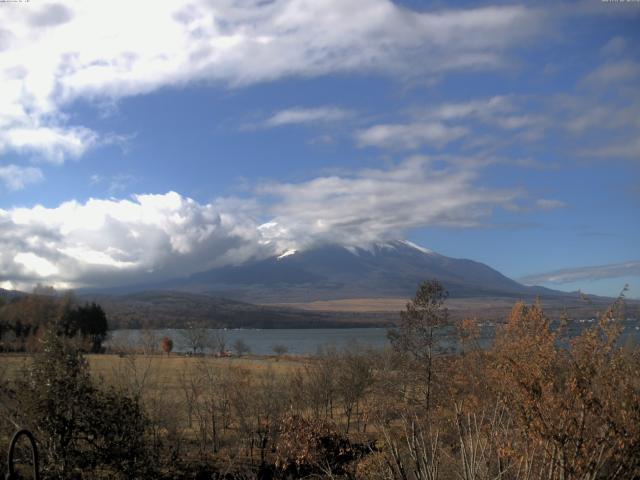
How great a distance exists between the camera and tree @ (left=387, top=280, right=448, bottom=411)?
26.5 m

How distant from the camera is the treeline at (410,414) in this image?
7312mm

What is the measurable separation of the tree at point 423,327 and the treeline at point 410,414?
0.16 ft

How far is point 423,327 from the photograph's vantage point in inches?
1061

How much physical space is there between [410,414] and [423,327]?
1032 centimetres

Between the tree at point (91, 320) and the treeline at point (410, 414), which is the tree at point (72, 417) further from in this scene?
the tree at point (91, 320)

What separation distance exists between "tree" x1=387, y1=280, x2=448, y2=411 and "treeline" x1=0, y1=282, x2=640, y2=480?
49 mm

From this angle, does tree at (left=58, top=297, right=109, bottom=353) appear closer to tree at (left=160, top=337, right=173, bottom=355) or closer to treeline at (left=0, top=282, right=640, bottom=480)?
tree at (left=160, top=337, right=173, bottom=355)

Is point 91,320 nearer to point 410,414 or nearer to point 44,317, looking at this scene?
point 44,317

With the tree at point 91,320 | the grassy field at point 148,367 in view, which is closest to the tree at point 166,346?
the tree at point 91,320

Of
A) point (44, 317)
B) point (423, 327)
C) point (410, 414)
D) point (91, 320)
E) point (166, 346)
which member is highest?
point (423, 327)

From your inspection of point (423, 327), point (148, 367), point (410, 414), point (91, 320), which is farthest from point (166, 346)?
point (410, 414)

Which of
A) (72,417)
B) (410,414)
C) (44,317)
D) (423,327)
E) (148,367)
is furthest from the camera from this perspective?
(44,317)

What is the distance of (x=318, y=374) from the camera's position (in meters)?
29.5

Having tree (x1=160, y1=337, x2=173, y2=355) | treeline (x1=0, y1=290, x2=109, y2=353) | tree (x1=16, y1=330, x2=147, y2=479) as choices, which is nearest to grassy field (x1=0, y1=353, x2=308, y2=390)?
tree (x1=16, y1=330, x2=147, y2=479)
